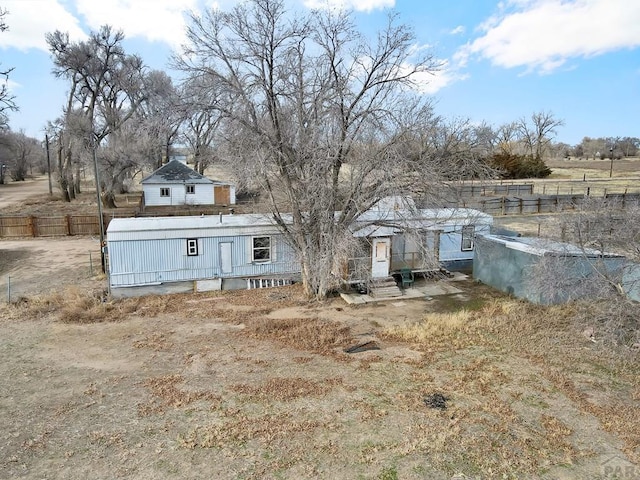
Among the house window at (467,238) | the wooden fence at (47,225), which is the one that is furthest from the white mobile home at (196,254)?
the wooden fence at (47,225)

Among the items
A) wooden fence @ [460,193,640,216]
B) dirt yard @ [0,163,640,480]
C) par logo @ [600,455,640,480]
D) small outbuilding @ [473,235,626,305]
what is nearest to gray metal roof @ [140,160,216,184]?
dirt yard @ [0,163,640,480]

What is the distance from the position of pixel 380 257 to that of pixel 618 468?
33.9 feet

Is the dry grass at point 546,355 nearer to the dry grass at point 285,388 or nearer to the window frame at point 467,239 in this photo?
the dry grass at point 285,388

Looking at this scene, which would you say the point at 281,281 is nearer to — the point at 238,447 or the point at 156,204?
the point at 238,447

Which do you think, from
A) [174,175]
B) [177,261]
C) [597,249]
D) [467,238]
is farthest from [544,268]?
[174,175]

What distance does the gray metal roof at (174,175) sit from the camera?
1378 inches

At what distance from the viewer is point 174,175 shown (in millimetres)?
35688

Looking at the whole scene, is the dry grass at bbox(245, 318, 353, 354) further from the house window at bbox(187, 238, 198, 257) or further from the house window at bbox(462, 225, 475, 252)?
the house window at bbox(462, 225, 475, 252)

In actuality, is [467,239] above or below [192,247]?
below

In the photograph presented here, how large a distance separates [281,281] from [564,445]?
36.3ft

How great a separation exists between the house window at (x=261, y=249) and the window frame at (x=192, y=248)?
2.00 metres

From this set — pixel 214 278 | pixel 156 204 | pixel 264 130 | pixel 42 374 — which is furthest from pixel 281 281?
pixel 156 204

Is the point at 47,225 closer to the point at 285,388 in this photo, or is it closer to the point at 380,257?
the point at 380,257

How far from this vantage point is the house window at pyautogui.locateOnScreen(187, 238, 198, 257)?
1526 cm
